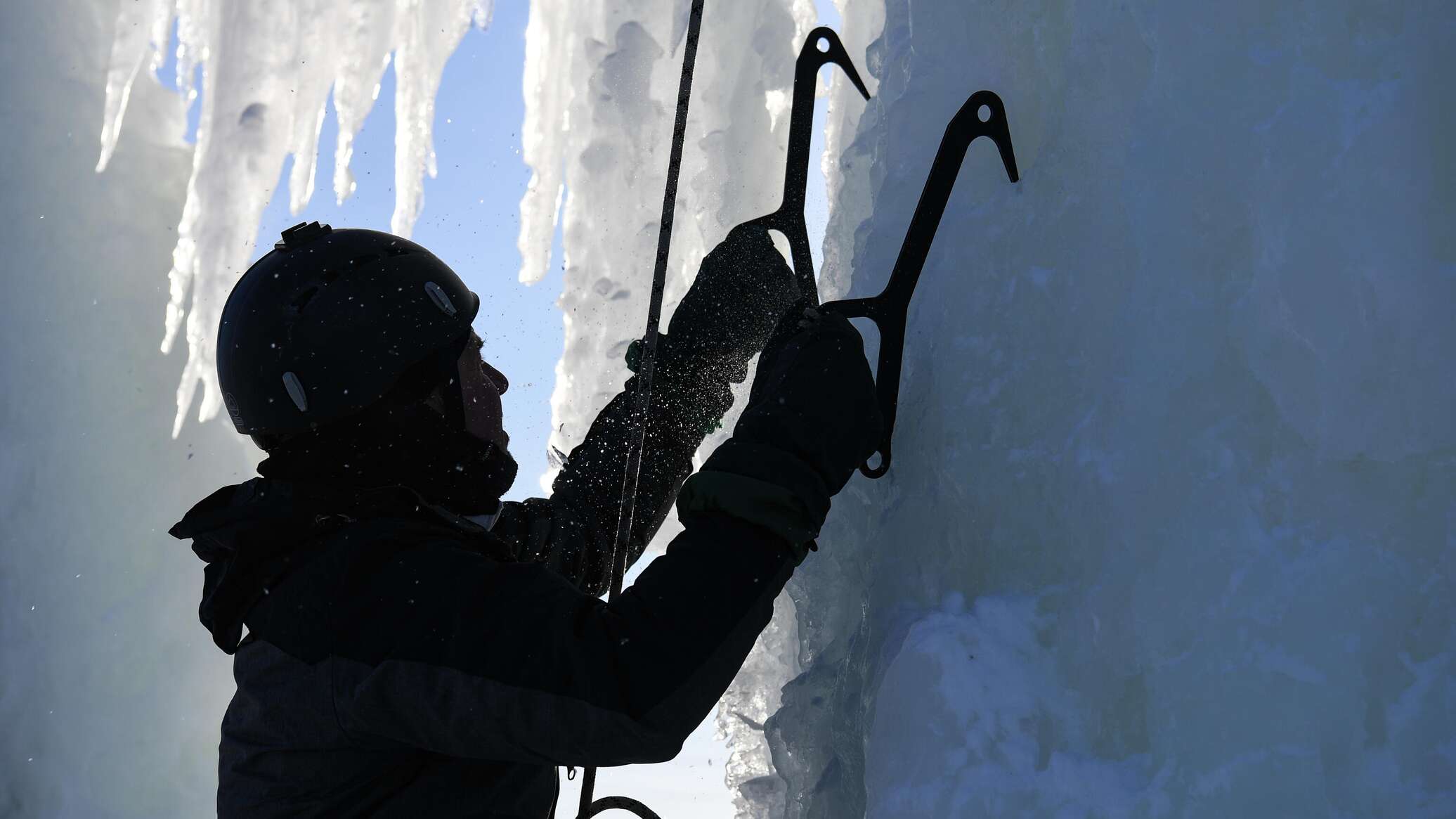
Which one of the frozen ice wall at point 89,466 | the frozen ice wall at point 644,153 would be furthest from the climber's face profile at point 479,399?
the frozen ice wall at point 89,466

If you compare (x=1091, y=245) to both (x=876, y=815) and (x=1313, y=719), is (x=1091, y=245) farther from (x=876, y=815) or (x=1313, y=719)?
(x=876, y=815)

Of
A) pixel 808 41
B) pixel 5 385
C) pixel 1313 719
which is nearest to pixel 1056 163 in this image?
pixel 808 41

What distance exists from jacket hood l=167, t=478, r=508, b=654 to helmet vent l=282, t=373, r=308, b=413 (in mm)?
107

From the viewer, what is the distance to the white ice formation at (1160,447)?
3.59ft

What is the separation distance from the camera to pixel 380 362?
1349 millimetres

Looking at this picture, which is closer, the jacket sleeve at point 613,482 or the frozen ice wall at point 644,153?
the jacket sleeve at point 613,482

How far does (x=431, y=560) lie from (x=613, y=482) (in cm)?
82

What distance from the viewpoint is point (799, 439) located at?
1.14 meters

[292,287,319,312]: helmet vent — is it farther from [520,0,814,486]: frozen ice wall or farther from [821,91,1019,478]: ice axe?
[520,0,814,486]: frozen ice wall

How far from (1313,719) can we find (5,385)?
626 centimetres

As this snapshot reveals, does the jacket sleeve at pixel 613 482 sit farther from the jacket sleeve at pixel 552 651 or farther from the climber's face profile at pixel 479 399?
the jacket sleeve at pixel 552 651

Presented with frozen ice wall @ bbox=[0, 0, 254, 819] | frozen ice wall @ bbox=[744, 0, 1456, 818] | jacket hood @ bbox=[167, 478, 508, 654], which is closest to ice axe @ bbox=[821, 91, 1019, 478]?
frozen ice wall @ bbox=[744, 0, 1456, 818]

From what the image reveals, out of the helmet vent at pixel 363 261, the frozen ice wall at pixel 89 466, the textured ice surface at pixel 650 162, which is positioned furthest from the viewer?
the frozen ice wall at pixel 89 466

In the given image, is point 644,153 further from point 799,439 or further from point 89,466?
point 89,466
